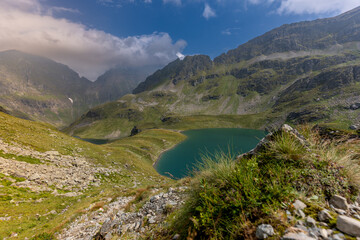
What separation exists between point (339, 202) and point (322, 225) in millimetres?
908

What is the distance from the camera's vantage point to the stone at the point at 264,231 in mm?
2287

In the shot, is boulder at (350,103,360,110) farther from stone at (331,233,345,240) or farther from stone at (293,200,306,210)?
stone at (331,233,345,240)

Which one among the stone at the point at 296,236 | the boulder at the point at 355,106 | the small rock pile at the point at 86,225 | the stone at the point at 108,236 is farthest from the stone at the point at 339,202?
the boulder at the point at 355,106

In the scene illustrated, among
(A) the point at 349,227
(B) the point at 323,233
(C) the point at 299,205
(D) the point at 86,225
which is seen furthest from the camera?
(D) the point at 86,225

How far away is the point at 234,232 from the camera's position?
273 cm

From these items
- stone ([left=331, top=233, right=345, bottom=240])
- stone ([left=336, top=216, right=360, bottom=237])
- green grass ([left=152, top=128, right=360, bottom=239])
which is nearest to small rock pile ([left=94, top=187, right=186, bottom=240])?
green grass ([left=152, top=128, right=360, bottom=239])

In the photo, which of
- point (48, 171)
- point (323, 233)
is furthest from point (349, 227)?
point (48, 171)

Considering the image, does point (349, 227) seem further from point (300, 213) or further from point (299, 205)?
point (299, 205)

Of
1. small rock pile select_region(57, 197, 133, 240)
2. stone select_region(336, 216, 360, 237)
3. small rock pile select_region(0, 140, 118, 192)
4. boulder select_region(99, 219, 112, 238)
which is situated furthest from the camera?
small rock pile select_region(0, 140, 118, 192)

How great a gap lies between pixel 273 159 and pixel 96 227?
10.5 meters

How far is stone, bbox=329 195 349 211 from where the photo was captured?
8.85ft

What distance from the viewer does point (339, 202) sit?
9.14ft

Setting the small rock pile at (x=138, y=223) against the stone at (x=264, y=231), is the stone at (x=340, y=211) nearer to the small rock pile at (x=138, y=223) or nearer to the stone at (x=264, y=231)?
the stone at (x=264, y=231)

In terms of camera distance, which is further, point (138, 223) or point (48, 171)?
point (48, 171)
